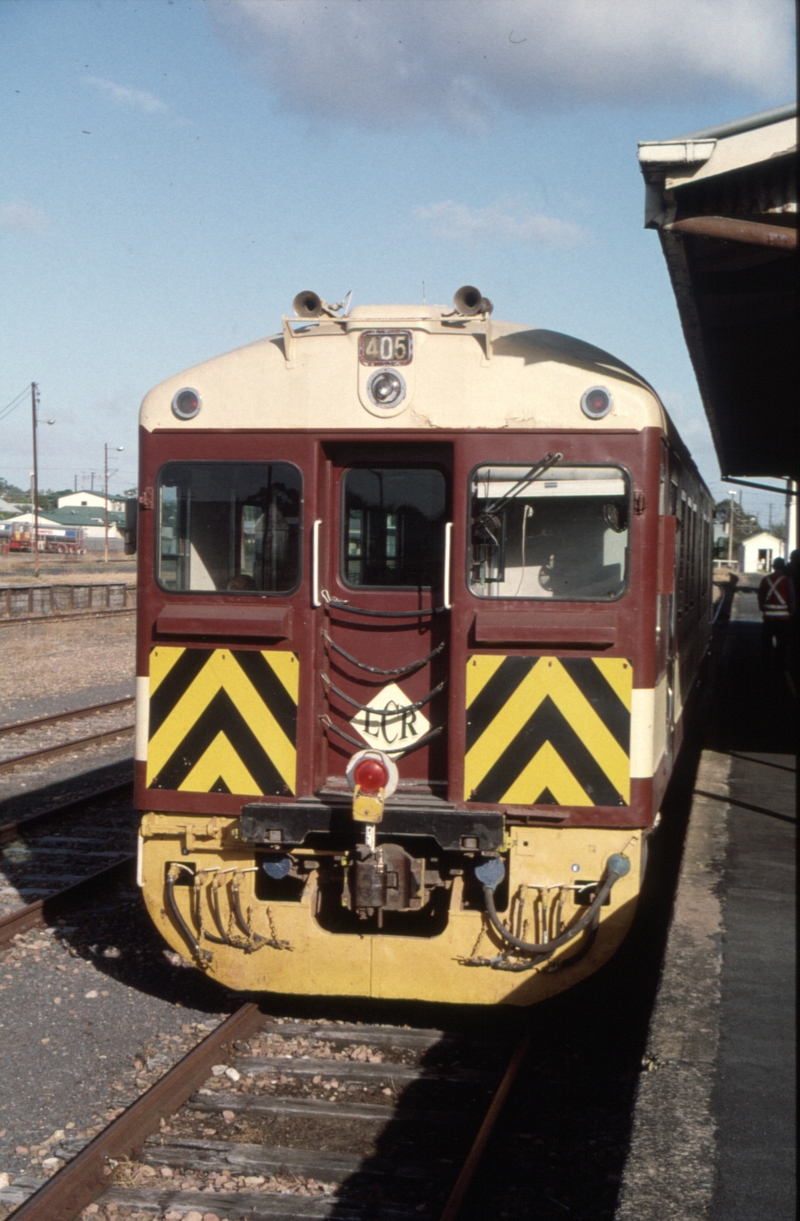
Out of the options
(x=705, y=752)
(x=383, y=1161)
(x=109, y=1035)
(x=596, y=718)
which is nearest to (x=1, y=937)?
(x=109, y=1035)

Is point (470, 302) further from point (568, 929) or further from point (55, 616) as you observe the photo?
point (55, 616)

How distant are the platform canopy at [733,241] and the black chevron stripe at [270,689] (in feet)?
8.67

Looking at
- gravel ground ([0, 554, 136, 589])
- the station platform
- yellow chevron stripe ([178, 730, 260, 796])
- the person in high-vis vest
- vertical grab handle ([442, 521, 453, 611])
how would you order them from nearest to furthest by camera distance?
the station platform → vertical grab handle ([442, 521, 453, 611]) → yellow chevron stripe ([178, 730, 260, 796]) → the person in high-vis vest → gravel ground ([0, 554, 136, 589])

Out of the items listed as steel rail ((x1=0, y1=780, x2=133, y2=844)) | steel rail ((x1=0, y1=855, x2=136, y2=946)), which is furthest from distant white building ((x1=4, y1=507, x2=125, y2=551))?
steel rail ((x1=0, y1=855, x2=136, y2=946))

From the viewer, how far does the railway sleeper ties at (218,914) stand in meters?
5.78

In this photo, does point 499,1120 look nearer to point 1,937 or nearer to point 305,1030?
point 305,1030

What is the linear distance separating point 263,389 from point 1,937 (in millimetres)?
3635

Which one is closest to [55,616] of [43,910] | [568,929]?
[43,910]

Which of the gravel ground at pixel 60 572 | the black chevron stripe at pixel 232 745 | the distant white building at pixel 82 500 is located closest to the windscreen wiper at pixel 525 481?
the black chevron stripe at pixel 232 745

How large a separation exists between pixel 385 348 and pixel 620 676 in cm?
185

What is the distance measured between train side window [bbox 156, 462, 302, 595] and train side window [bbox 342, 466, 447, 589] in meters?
0.29

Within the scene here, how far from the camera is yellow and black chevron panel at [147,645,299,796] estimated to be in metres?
5.74

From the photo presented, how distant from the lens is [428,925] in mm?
6219

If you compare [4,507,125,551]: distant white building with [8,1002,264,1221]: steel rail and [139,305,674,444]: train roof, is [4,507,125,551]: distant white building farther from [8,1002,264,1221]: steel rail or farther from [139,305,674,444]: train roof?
[8,1002,264,1221]: steel rail
